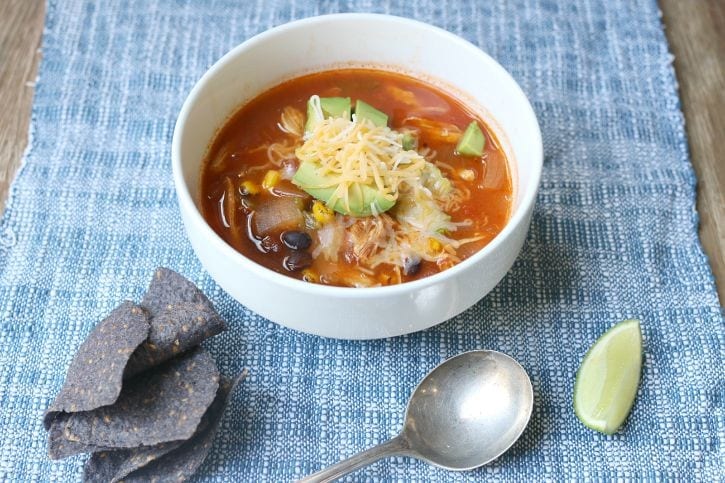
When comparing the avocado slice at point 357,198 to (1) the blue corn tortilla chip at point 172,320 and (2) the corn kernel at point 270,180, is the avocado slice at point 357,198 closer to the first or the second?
(2) the corn kernel at point 270,180

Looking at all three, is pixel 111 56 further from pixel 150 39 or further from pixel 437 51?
pixel 437 51

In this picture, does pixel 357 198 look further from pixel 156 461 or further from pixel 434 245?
pixel 156 461

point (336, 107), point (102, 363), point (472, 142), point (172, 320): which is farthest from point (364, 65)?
point (102, 363)

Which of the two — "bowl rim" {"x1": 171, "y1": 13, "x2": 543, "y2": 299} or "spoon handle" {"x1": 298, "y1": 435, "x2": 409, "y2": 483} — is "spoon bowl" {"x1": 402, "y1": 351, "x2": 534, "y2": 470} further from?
"bowl rim" {"x1": 171, "y1": 13, "x2": 543, "y2": 299}

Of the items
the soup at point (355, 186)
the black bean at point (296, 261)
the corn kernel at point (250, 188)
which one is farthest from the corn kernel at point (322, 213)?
the corn kernel at point (250, 188)

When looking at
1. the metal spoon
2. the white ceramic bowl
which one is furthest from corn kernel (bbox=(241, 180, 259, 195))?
the metal spoon

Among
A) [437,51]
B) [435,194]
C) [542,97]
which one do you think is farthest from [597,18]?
[435,194]
